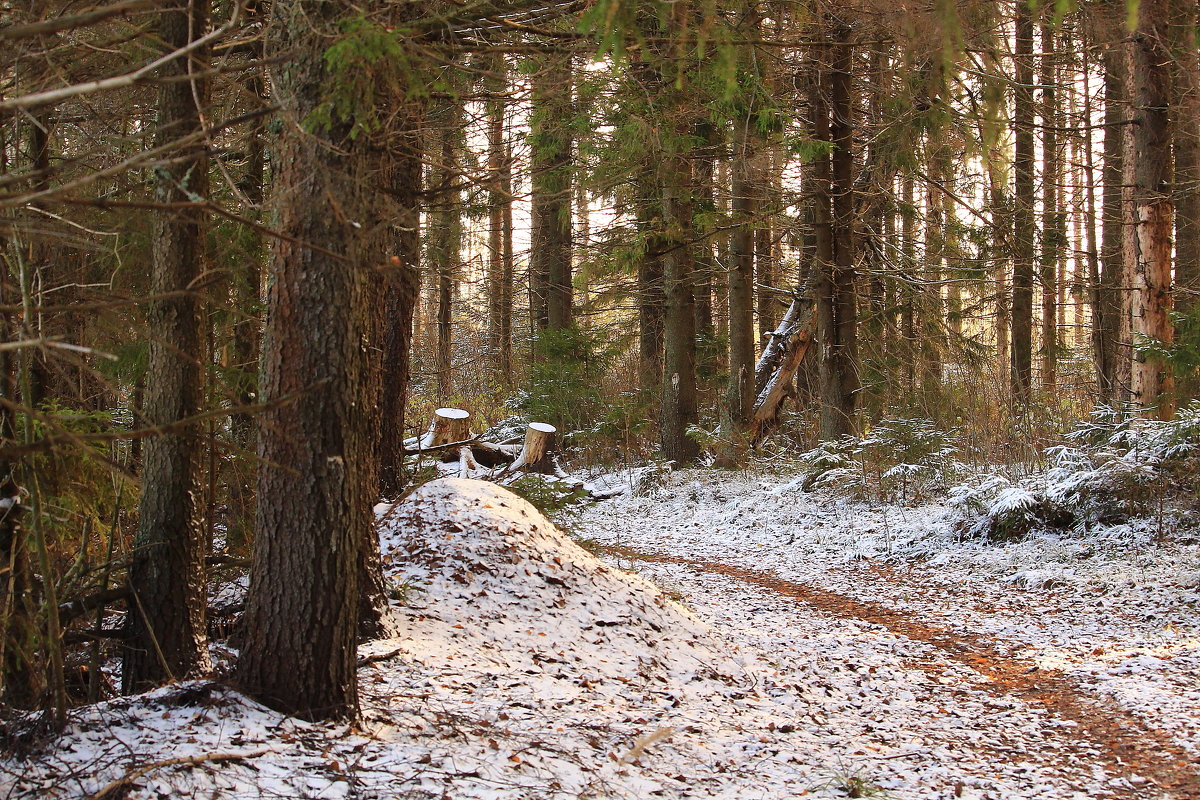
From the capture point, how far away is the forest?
3693 mm

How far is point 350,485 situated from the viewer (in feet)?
13.2

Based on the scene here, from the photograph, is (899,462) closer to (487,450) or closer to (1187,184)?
(1187,184)

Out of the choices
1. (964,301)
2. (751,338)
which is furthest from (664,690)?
(964,301)

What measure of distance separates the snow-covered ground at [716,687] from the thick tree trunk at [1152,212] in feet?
8.14

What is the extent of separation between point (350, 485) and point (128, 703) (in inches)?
53.5

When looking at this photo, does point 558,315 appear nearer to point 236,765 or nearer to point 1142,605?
point 1142,605

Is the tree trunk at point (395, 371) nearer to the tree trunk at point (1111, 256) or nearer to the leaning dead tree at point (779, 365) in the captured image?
the leaning dead tree at point (779, 365)

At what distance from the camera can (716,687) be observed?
579cm

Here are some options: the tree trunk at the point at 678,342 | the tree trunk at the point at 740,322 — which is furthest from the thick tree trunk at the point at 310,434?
the tree trunk at the point at 740,322

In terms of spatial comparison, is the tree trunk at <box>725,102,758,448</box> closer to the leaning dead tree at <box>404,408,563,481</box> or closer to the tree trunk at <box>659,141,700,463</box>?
the tree trunk at <box>659,141,700,463</box>

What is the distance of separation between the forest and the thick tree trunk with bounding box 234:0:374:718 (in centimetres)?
2

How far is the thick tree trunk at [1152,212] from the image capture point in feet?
30.4

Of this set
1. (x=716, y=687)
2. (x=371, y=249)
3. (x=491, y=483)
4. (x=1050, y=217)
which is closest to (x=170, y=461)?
(x=371, y=249)

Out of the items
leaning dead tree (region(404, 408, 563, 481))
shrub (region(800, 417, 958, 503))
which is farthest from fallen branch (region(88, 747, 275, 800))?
leaning dead tree (region(404, 408, 563, 481))
